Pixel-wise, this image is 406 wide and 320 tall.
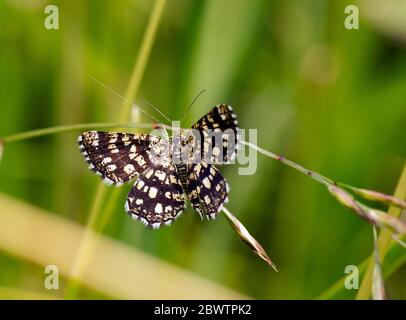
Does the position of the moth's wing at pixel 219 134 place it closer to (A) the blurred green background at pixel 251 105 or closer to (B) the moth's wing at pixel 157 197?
(B) the moth's wing at pixel 157 197

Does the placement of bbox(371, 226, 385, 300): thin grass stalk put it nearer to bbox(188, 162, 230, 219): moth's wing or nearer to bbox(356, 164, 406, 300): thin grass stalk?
bbox(356, 164, 406, 300): thin grass stalk

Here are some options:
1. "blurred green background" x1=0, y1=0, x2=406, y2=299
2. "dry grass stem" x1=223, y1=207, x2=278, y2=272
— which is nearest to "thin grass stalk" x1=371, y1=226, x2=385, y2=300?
"dry grass stem" x1=223, y1=207, x2=278, y2=272

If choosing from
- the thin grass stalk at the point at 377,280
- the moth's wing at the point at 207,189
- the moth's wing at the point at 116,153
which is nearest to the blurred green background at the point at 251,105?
the moth's wing at the point at 116,153

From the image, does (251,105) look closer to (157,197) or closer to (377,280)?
(157,197)

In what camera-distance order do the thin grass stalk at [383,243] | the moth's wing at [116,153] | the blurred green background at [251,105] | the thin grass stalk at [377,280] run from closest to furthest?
the thin grass stalk at [377,280] → the thin grass stalk at [383,243] → the moth's wing at [116,153] → the blurred green background at [251,105]

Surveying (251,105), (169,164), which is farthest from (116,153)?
(251,105)
